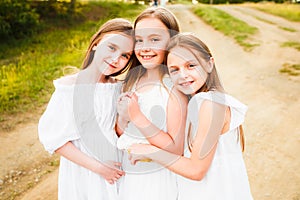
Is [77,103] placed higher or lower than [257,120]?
higher

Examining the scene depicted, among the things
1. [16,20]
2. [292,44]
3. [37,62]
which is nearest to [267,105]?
[292,44]

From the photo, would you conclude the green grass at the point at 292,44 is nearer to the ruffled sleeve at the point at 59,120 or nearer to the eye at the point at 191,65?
the eye at the point at 191,65

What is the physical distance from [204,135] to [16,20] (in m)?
9.80

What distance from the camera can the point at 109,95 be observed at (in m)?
2.03

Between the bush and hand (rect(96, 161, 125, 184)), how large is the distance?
8.71 m

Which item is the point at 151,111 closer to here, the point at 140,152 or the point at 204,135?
the point at 140,152

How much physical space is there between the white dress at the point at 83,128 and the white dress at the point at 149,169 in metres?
0.12

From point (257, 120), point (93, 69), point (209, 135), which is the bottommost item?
point (257, 120)

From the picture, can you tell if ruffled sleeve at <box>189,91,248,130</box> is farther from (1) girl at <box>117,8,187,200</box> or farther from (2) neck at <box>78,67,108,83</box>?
(2) neck at <box>78,67,108,83</box>

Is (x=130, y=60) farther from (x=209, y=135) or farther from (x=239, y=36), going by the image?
(x=239, y=36)

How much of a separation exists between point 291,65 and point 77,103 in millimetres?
5910

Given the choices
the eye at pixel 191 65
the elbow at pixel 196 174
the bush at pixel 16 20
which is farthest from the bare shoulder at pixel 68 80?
the bush at pixel 16 20

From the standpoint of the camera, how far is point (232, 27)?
11094 millimetres

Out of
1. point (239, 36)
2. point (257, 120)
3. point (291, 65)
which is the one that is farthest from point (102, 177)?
point (239, 36)
